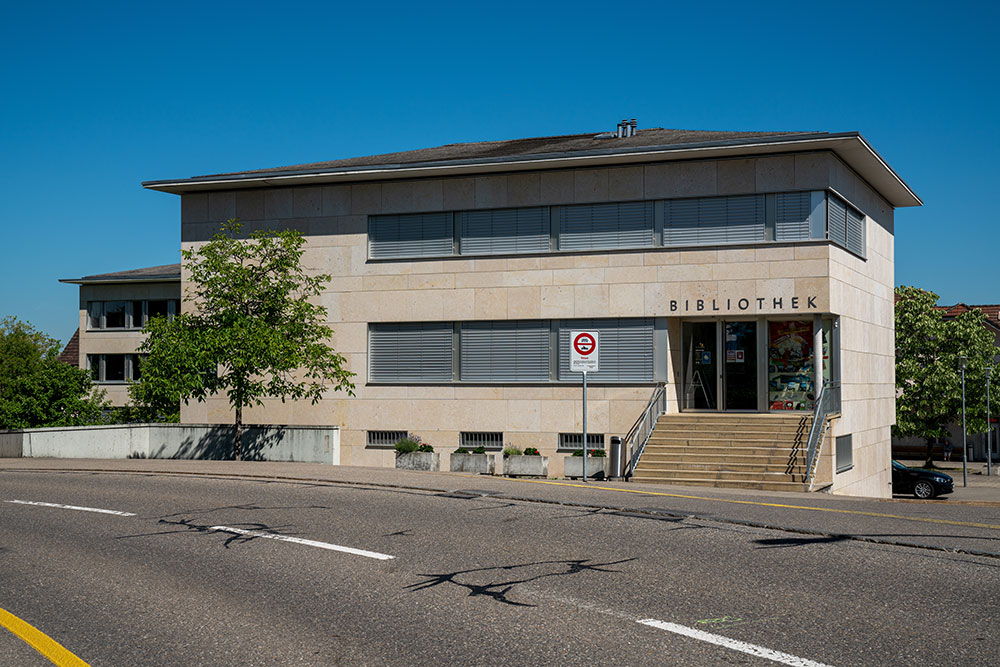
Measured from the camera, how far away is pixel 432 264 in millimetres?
27578

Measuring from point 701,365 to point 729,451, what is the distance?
3.70 m

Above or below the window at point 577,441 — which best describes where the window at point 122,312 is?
above

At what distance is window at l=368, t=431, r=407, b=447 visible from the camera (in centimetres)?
2784

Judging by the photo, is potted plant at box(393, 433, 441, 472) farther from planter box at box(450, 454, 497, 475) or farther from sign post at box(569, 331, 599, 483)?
sign post at box(569, 331, 599, 483)

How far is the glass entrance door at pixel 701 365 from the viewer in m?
26.2

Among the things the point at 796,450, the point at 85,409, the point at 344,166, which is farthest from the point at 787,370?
the point at 85,409

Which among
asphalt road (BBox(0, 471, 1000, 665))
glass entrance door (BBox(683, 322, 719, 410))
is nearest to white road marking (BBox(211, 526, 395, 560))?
asphalt road (BBox(0, 471, 1000, 665))

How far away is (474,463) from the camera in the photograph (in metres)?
24.8

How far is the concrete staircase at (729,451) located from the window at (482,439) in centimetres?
453

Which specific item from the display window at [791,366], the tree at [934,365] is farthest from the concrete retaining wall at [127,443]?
the tree at [934,365]

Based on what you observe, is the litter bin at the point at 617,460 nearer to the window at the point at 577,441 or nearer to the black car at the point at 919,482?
the window at the point at 577,441

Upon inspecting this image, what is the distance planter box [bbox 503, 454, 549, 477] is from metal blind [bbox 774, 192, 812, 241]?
810 cm

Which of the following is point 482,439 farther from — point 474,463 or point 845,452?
point 845,452

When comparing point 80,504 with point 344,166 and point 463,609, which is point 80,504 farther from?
point 344,166
